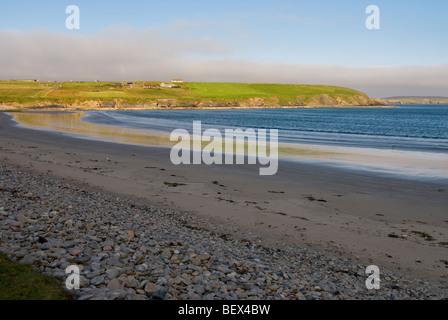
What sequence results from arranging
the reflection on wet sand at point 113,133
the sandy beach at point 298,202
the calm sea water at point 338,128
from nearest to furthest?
the sandy beach at point 298,202 < the reflection on wet sand at point 113,133 < the calm sea water at point 338,128

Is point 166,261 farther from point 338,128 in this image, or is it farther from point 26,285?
point 338,128

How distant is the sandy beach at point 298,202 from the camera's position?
9547 mm

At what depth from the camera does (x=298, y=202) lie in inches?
543

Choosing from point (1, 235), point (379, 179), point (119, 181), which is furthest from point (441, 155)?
point (1, 235)

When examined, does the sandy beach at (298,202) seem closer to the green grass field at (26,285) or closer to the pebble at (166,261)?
the pebble at (166,261)

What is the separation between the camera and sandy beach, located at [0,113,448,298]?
9.55m

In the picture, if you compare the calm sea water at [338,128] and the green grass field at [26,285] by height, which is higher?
the calm sea water at [338,128]

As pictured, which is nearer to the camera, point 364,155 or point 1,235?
point 1,235

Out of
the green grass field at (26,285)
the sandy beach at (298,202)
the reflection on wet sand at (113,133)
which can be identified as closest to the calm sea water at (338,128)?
the reflection on wet sand at (113,133)

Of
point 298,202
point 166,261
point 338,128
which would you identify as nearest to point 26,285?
point 166,261
